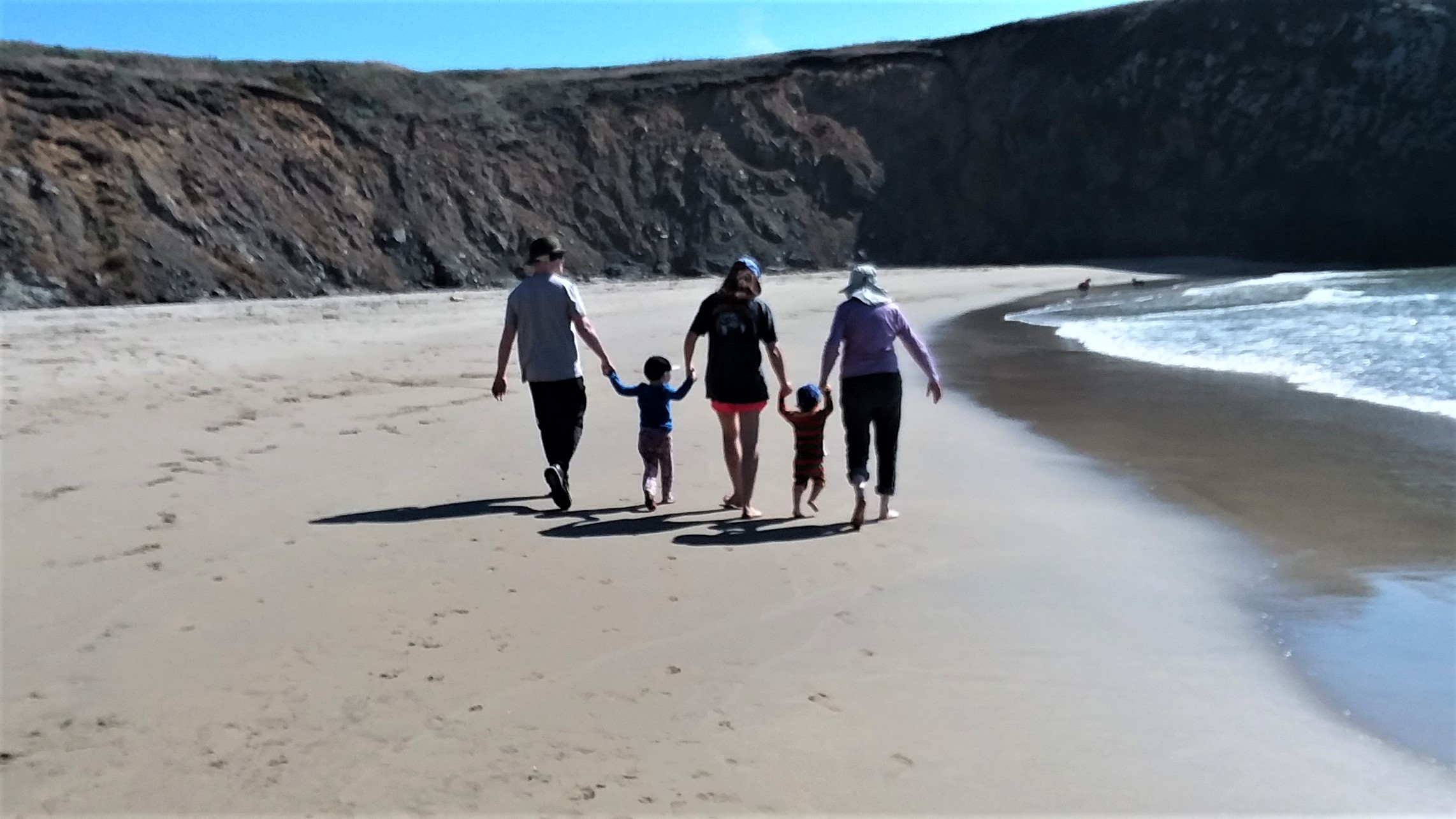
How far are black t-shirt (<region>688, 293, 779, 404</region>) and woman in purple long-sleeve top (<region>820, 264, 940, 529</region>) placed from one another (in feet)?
1.31

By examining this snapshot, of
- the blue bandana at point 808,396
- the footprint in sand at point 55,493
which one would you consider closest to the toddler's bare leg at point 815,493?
the blue bandana at point 808,396

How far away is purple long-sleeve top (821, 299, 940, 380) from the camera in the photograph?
612 centimetres

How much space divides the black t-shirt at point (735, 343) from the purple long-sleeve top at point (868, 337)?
16.4 inches

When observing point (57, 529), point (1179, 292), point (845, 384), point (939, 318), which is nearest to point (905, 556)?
point (845, 384)

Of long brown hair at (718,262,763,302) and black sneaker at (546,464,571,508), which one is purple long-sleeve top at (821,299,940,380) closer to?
long brown hair at (718,262,763,302)

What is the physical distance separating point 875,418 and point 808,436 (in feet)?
1.20

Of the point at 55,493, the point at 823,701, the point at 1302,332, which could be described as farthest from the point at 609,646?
the point at 1302,332

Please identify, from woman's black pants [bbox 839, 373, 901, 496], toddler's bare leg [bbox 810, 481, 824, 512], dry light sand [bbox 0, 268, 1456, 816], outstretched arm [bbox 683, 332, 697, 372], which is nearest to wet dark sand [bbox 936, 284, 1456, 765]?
dry light sand [bbox 0, 268, 1456, 816]

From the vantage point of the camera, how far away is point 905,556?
5.41m

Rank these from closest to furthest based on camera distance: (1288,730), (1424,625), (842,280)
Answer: (1288,730)
(1424,625)
(842,280)

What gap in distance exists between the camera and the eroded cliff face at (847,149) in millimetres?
30375

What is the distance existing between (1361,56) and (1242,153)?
541cm

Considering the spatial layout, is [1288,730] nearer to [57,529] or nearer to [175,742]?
[175,742]

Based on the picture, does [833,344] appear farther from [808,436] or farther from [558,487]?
[558,487]
